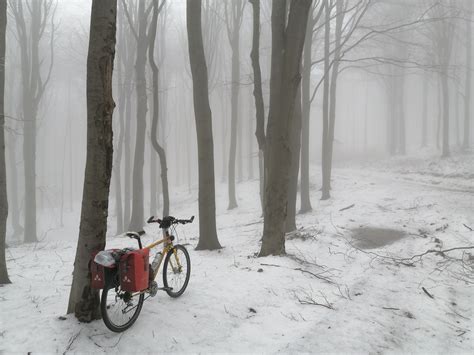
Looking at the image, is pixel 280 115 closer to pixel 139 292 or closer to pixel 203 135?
pixel 203 135

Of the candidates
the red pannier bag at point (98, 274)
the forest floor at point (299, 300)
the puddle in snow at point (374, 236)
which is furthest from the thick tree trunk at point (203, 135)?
the red pannier bag at point (98, 274)

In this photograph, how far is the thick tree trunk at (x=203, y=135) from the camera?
796 centimetres

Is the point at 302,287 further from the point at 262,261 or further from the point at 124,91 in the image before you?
the point at 124,91

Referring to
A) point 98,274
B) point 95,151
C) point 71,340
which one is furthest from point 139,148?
point 71,340

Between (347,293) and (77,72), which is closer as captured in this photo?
(347,293)

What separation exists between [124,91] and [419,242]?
13264 mm

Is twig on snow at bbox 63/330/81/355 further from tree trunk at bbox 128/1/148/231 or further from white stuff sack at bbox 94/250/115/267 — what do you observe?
tree trunk at bbox 128/1/148/231

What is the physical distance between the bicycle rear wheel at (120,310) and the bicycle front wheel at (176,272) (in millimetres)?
630

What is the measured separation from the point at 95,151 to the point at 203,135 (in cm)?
427

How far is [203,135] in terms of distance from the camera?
8.03 metres

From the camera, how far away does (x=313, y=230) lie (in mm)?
9320

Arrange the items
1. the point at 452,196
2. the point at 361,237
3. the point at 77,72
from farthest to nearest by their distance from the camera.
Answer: the point at 77,72 → the point at 452,196 → the point at 361,237

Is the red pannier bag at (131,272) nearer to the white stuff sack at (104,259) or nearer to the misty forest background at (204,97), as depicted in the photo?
the white stuff sack at (104,259)

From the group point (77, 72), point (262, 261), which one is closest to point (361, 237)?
point (262, 261)
